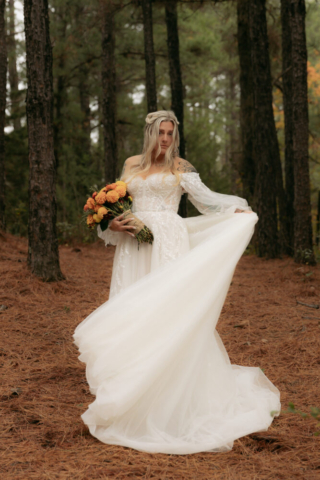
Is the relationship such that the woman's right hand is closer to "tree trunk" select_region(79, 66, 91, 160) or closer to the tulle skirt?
the tulle skirt

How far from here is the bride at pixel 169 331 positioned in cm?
321

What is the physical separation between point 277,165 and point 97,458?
9757mm

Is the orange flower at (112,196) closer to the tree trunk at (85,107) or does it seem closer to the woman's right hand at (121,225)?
the woman's right hand at (121,225)

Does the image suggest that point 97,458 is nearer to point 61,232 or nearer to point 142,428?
point 142,428

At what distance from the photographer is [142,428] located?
128 inches

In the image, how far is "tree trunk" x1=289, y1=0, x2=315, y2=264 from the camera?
891 cm

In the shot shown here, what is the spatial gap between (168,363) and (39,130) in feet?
15.9

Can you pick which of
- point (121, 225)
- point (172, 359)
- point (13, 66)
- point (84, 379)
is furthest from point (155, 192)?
point (13, 66)

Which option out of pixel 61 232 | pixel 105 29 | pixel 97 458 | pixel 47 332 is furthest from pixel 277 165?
pixel 97 458

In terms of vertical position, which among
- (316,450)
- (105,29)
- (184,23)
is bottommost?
(316,450)

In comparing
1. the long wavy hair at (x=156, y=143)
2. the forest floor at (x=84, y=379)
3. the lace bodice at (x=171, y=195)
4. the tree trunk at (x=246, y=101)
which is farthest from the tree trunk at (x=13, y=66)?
the lace bodice at (x=171, y=195)

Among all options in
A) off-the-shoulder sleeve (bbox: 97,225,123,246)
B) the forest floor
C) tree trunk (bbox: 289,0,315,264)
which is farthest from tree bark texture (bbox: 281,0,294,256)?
off-the-shoulder sleeve (bbox: 97,225,123,246)

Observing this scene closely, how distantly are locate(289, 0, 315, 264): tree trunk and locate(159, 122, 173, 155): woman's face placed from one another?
5.85 m

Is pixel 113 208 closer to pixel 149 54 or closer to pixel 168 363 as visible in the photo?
pixel 168 363
